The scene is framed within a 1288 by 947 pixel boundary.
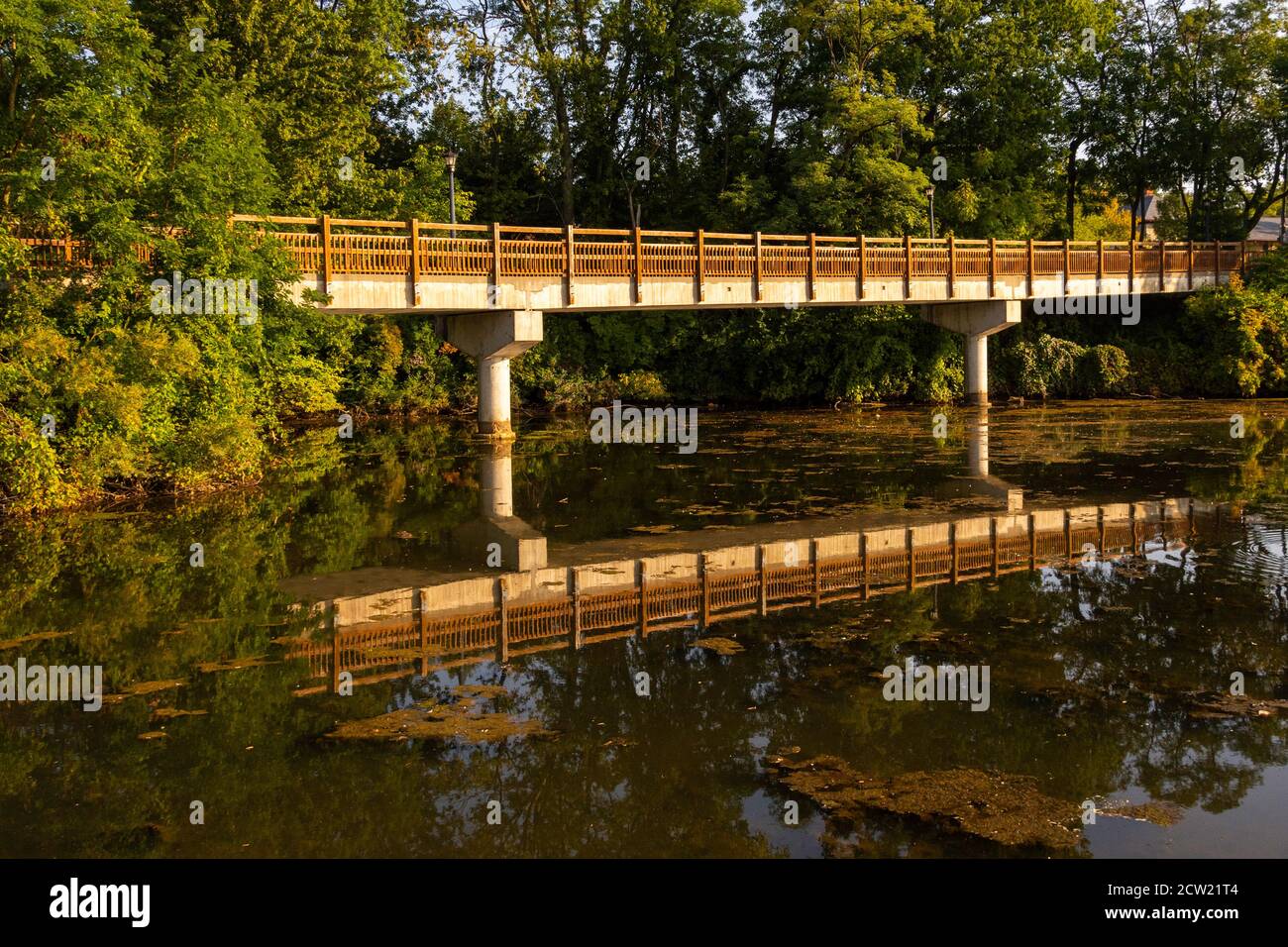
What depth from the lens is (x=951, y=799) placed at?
6.52m

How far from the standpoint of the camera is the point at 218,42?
77.5 ft

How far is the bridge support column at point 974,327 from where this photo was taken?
113 feet

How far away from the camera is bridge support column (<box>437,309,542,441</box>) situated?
Answer: 992 inches

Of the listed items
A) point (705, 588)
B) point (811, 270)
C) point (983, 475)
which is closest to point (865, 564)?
point (705, 588)

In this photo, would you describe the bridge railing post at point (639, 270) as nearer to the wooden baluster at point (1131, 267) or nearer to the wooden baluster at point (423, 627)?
the wooden baluster at point (423, 627)

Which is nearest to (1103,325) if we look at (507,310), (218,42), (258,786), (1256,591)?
(507,310)

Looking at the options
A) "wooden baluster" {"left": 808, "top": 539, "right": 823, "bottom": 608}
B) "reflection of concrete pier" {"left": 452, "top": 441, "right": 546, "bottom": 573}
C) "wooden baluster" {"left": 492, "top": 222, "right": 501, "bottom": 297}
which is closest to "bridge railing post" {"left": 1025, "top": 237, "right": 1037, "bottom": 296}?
"wooden baluster" {"left": 492, "top": 222, "right": 501, "bottom": 297}

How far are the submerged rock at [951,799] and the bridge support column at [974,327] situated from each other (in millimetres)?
29219

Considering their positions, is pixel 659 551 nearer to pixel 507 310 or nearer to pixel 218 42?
pixel 507 310

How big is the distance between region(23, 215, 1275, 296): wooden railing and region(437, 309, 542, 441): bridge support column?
3.54 ft

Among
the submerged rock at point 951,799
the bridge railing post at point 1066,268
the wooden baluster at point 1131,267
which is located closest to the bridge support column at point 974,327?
the bridge railing post at point 1066,268

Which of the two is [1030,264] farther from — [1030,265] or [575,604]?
[575,604]

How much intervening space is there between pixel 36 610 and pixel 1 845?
224 inches

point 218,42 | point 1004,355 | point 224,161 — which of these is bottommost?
point 1004,355
